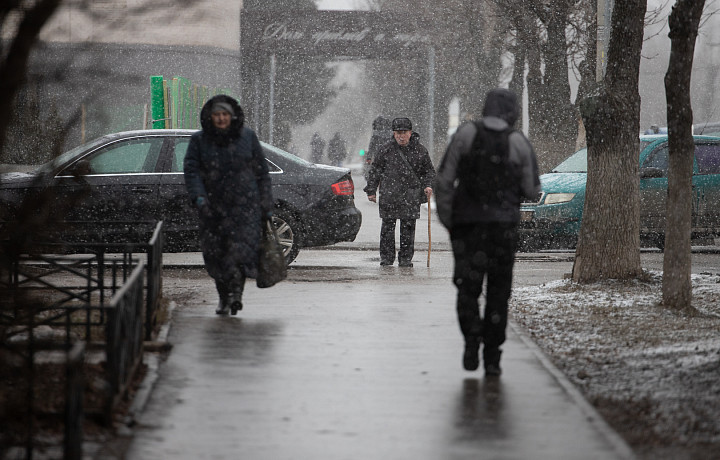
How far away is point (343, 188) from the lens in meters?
13.3

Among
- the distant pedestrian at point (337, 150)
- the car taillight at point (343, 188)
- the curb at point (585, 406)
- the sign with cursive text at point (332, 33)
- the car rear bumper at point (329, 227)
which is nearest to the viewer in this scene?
the curb at point (585, 406)

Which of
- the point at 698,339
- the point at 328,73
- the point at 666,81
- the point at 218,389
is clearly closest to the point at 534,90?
the point at 666,81

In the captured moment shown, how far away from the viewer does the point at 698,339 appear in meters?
8.14

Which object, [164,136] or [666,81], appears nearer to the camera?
[666,81]

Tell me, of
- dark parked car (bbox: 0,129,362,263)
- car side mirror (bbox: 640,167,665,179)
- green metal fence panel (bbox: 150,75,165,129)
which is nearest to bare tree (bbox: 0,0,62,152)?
dark parked car (bbox: 0,129,362,263)

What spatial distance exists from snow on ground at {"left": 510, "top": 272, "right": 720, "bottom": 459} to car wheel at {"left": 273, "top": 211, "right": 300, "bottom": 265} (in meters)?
2.78

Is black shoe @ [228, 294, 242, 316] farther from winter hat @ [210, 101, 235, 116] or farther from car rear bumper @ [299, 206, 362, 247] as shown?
car rear bumper @ [299, 206, 362, 247]

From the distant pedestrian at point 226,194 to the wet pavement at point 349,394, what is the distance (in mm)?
393

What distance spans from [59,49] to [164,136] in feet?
28.3

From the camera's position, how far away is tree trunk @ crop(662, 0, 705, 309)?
9484 mm

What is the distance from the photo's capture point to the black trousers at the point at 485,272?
6.64 m

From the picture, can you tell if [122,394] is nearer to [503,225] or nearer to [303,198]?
[503,225]

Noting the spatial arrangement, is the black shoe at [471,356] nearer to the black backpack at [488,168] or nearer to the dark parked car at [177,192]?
the black backpack at [488,168]

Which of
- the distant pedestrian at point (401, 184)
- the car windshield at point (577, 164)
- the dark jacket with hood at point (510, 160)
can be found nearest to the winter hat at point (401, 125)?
the distant pedestrian at point (401, 184)
